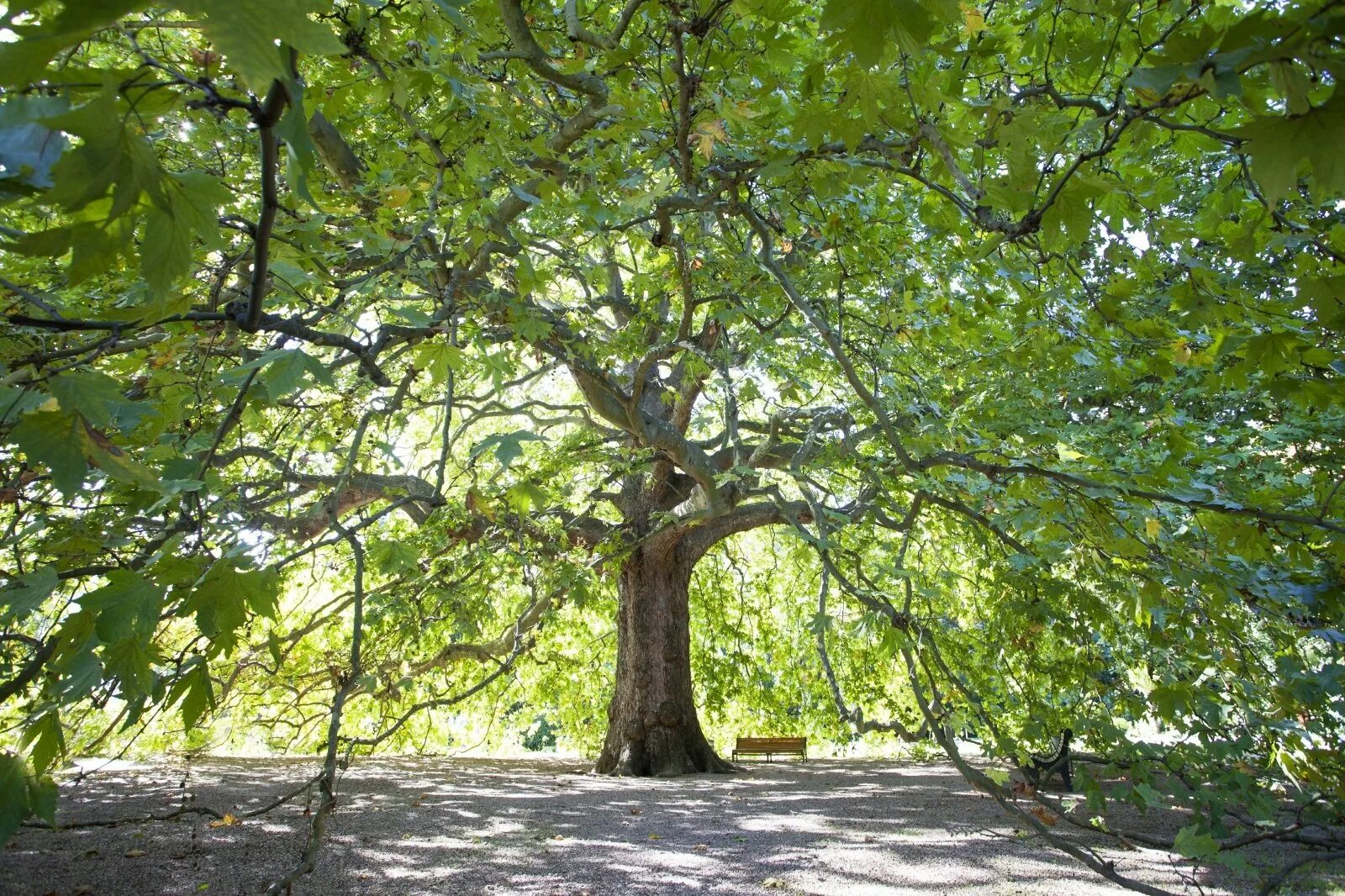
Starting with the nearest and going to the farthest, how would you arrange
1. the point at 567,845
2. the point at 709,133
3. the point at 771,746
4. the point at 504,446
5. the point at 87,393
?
1. the point at 87,393
2. the point at 504,446
3. the point at 709,133
4. the point at 567,845
5. the point at 771,746

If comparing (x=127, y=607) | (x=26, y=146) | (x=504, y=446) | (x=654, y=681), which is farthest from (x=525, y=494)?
(x=654, y=681)

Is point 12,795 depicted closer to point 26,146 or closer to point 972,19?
point 26,146

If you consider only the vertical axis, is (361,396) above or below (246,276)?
below

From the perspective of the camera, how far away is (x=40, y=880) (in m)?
3.57

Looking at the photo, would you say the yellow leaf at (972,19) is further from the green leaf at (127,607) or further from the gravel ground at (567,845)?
the green leaf at (127,607)

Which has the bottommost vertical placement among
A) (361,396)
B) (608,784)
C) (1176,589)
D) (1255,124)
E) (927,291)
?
(608,784)

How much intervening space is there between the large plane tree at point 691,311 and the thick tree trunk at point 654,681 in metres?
→ 1.87

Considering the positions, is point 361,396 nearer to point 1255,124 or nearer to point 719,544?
point 1255,124

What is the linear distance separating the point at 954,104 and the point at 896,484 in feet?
13.4

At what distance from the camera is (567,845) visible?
505 centimetres

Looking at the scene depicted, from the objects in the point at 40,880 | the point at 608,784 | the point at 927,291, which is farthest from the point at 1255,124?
the point at 608,784

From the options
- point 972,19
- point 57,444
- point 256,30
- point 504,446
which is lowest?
point 57,444

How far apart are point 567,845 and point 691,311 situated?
3.41m

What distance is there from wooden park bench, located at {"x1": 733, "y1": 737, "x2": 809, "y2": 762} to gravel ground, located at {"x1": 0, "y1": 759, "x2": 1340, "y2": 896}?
4.80 meters
